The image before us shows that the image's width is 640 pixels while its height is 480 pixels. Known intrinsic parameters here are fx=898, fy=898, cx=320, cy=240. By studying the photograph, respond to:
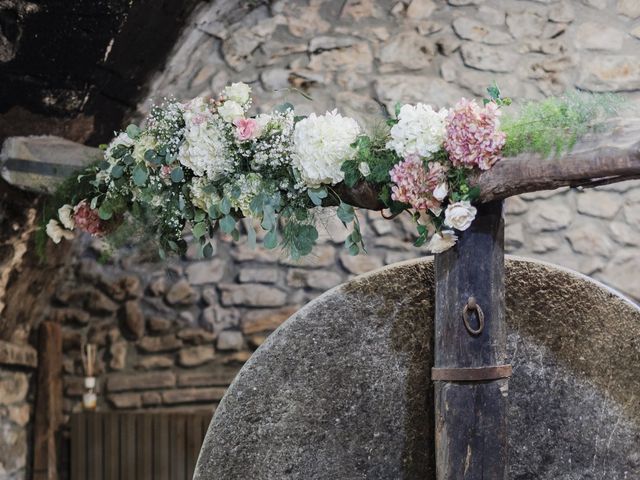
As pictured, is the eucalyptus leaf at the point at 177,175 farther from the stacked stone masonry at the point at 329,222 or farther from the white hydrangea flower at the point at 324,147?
the stacked stone masonry at the point at 329,222

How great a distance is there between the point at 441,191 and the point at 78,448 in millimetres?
3215

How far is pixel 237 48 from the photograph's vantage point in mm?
4750

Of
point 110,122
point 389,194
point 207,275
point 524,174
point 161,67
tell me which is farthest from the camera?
point 207,275

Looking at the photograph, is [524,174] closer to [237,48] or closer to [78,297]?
[237,48]

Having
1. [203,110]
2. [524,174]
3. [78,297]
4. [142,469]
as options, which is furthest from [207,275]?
[524,174]

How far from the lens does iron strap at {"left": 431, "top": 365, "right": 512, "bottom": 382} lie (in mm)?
2072

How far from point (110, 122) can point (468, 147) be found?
243cm

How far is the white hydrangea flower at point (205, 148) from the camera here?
7.67ft

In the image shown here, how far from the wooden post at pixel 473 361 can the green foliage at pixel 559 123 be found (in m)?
0.18

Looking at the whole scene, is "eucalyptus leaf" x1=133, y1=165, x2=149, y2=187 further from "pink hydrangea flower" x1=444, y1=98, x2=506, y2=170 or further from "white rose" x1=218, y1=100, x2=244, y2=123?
"pink hydrangea flower" x1=444, y1=98, x2=506, y2=170

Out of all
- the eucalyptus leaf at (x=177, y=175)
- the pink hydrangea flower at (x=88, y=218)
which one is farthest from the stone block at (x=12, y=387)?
the eucalyptus leaf at (x=177, y=175)

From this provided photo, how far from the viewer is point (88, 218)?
280cm

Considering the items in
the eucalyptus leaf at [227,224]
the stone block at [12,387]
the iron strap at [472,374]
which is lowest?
the stone block at [12,387]

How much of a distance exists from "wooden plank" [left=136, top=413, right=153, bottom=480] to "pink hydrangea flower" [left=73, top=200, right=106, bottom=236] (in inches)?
78.2
